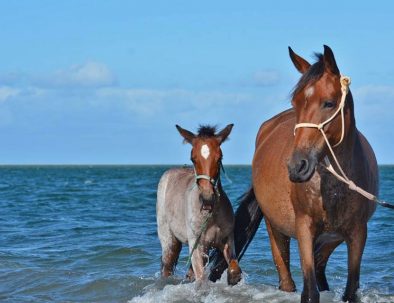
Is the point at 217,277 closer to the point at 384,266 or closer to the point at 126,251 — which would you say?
the point at 384,266

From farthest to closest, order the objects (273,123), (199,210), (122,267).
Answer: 1. (122,267)
2. (273,123)
3. (199,210)

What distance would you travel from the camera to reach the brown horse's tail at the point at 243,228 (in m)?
8.44

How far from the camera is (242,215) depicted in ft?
28.6

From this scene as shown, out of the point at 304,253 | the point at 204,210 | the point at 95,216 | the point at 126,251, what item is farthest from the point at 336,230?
the point at 95,216

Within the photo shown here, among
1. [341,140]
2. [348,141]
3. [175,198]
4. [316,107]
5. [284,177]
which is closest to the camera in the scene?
[316,107]

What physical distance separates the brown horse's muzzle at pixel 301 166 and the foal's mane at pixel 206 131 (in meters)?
2.08

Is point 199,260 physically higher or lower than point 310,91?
lower

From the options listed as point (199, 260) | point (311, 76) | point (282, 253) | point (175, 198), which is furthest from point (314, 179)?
point (175, 198)

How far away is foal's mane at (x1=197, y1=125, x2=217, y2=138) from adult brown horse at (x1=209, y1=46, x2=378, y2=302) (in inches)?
20.3

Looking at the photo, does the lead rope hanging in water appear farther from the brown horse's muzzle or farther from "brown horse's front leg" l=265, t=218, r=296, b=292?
"brown horse's front leg" l=265, t=218, r=296, b=292

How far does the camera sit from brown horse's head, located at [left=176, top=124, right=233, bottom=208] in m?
7.44

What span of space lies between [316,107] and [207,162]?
184 cm

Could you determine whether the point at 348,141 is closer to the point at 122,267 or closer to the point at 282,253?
the point at 282,253

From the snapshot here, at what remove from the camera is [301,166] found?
18.5 feet
